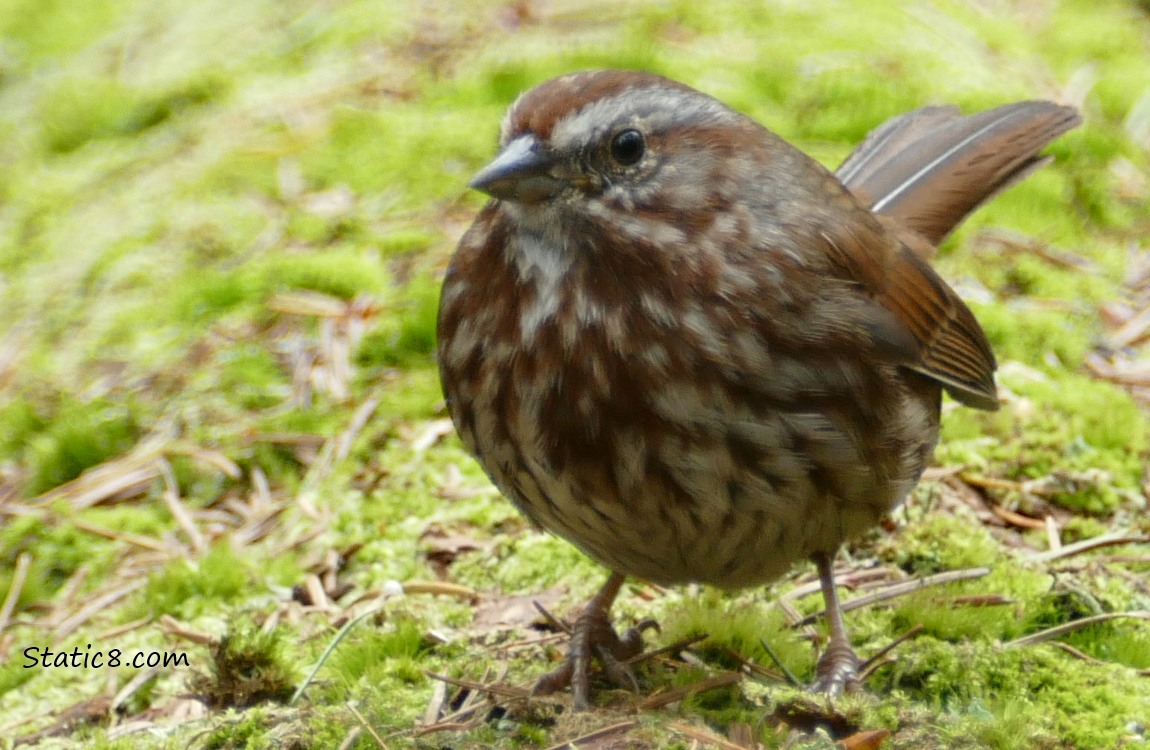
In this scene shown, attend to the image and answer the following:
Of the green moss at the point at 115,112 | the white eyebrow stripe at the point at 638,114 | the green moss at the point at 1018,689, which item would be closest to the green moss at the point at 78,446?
the green moss at the point at 115,112

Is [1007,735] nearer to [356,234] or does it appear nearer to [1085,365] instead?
[1085,365]

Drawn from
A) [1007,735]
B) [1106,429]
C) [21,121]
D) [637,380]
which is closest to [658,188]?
[637,380]

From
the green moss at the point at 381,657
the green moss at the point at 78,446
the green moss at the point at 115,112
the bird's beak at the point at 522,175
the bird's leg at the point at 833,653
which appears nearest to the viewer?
the bird's beak at the point at 522,175

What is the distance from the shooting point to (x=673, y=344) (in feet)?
9.64

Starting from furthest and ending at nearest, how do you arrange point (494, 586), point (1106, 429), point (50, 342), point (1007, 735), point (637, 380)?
point (50, 342), point (1106, 429), point (494, 586), point (637, 380), point (1007, 735)

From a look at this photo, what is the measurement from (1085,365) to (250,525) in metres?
2.89

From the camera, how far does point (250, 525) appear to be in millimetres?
4312

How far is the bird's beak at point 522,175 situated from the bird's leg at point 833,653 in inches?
48.4

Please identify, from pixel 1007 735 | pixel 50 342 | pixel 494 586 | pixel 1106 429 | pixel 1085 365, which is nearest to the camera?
pixel 1007 735

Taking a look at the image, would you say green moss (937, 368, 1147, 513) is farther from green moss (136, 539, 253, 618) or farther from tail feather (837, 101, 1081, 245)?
green moss (136, 539, 253, 618)

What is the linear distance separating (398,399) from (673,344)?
1.87 metres

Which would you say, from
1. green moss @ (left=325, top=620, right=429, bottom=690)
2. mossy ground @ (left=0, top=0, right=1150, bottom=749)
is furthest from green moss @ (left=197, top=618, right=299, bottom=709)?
green moss @ (left=325, top=620, right=429, bottom=690)

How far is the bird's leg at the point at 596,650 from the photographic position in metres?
3.32

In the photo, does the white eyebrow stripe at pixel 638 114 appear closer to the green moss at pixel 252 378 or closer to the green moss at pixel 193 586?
the green moss at pixel 193 586
